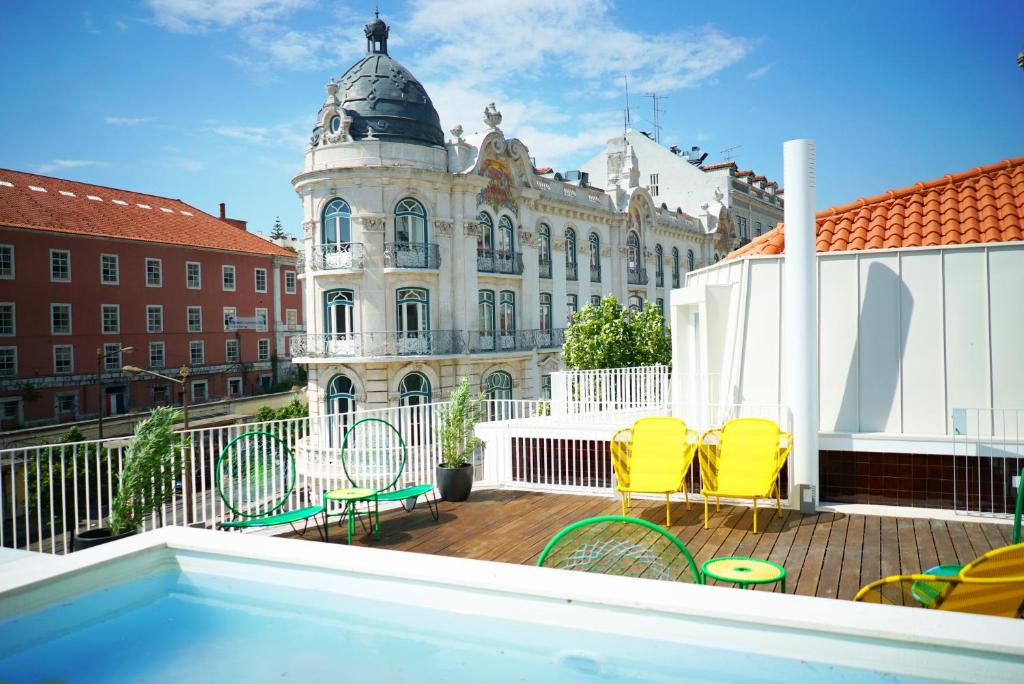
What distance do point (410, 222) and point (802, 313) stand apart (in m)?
21.1

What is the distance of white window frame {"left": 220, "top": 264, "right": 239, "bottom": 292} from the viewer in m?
45.5

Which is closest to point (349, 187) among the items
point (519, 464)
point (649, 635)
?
point (519, 464)

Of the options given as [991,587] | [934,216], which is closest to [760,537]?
[991,587]

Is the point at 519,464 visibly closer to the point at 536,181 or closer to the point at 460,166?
the point at 460,166

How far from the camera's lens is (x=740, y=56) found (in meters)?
31.2

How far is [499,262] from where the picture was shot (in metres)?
29.8

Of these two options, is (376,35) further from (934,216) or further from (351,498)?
(351,498)

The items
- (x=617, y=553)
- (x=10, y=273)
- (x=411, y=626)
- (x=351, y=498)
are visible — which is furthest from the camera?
(x=10, y=273)

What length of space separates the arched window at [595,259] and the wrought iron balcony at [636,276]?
2.22 meters

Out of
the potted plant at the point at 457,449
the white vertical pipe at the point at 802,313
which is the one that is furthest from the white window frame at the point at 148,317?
the white vertical pipe at the point at 802,313

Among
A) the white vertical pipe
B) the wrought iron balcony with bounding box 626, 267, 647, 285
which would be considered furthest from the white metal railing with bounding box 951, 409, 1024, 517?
the wrought iron balcony with bounding box 626, 267, 647, 285

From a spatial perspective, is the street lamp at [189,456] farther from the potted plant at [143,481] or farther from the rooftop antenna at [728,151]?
the rooftop antenna at [728,151]

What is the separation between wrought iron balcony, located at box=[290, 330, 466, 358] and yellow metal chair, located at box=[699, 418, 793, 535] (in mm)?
19892

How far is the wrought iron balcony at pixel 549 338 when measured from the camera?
31.6 meters
